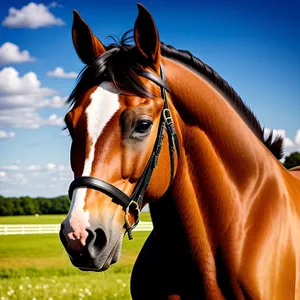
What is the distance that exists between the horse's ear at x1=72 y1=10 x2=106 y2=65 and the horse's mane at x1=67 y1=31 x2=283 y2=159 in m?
0.10

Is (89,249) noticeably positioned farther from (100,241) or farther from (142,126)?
(142,126)

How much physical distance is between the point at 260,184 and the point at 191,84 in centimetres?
107

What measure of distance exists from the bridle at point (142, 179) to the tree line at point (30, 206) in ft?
244

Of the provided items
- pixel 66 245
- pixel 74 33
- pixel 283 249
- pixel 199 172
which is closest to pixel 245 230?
pixel 283 249

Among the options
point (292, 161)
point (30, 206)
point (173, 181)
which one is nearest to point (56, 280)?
point (173, 181)

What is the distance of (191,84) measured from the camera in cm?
404

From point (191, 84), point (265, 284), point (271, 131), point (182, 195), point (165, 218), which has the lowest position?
point (265, 284)

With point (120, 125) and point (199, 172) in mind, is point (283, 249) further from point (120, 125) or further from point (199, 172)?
point (120, 125)

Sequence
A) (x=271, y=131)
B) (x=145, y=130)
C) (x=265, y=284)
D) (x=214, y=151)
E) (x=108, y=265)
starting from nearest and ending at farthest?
(x=108, y=265) < (x=145, y=130) < (x=265, y=284) < (x=214, y=151) < (x=271, y=131)

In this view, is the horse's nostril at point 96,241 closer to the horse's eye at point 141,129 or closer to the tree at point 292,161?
the horse's eye at point 141,129

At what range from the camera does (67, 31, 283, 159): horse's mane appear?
11.6ft

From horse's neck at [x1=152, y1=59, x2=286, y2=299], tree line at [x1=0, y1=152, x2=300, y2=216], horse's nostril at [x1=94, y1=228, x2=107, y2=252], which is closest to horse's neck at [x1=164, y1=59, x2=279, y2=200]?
horse's neck at [x1=152, y1=59, x2=286, y2=299]

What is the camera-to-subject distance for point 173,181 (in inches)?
150

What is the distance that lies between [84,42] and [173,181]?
1.42 m
